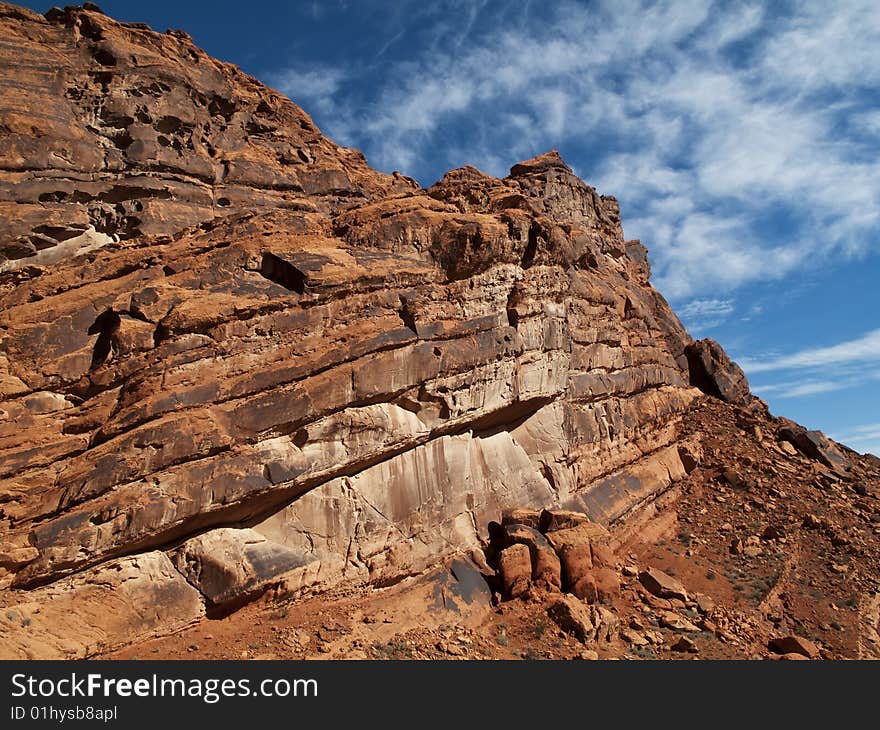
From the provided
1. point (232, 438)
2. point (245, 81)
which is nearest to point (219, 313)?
point (232, 438)

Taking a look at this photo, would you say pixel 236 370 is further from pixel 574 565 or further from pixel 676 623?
pixel 676 623

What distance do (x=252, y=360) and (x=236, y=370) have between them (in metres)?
0.50

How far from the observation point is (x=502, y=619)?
51.7 feet

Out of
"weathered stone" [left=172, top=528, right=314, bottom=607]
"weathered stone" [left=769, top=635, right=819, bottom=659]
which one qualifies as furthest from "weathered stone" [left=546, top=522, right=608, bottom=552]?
"weathered stone" [left=172, top=528, right=314, bottom=607]

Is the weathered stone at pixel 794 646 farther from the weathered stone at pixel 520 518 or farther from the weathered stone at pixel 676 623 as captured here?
the weathered stone at pixel 520 518

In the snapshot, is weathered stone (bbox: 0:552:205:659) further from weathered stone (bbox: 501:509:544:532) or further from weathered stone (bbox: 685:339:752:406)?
weathered stone (bbox: 685:339:752:406)

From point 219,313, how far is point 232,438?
141 inches

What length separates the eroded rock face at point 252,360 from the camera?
43.5ft

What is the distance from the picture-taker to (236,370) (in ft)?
49.3

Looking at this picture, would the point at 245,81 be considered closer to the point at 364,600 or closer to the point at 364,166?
the point at 364,166

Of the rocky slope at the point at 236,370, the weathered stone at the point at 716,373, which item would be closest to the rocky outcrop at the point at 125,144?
the rocky slope at the point at 236,370

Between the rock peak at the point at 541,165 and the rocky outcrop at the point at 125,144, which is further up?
the rock peak at the point at 541,165

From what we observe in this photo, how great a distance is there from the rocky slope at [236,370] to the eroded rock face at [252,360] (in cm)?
7

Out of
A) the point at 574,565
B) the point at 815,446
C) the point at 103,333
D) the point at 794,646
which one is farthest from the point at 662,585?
the point at 815,446
